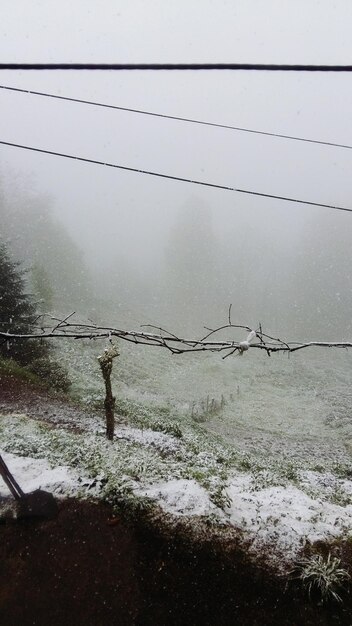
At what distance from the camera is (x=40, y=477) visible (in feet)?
24.9

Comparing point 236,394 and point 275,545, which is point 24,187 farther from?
point 275,545

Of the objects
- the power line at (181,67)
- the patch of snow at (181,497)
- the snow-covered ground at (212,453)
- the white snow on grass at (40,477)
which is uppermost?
the power line at (181,67)

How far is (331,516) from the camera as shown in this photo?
7484 millimetres

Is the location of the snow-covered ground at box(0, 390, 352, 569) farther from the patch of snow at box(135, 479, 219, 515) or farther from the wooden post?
the wooden post

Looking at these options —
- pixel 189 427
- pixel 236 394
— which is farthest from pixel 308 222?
pixel 189 427

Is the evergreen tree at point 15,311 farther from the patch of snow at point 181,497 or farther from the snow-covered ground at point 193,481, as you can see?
the patch of snow at point 181,497

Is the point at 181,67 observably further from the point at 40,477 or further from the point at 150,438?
the point at 150,438

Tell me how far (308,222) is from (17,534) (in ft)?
169

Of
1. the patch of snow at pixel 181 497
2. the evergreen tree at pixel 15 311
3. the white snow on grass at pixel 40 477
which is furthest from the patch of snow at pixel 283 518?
the evergreen tree at pixel 15 311

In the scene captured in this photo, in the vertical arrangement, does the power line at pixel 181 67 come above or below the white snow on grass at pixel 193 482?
above

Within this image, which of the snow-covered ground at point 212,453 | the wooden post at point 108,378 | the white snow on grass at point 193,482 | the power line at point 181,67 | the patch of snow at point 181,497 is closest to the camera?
the power line at point 181,67

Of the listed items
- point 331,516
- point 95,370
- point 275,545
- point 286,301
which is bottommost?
point 286,301

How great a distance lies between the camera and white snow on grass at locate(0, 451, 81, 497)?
7.13 meters

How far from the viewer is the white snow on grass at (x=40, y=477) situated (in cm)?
713
